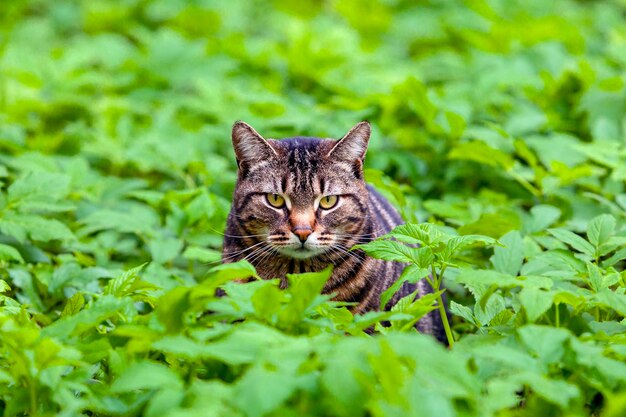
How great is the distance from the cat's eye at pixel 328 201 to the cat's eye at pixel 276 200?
152 mm

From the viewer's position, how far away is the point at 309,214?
3.36 m

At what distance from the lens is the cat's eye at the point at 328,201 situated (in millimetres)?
3422

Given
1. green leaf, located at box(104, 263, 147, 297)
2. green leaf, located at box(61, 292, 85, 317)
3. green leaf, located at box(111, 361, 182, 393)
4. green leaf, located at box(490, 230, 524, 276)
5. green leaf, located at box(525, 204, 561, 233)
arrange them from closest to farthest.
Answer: green leaf, located at box(111, 361, 182, 393) → green leaf, located at box(104, 263, 147, 297) → green leaf, located at box(61, 292, 85, 317) → green leaf, located at box(490, 230, 524, 276) → green leaf, located at box(525, 204, 561, 233)

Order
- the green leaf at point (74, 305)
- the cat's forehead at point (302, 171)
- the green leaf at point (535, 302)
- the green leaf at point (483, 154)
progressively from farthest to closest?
the green leaf at point (483, 154), the cat's forehead at point (302, 171), the green leaf at point (74, 305), the green leaf at point (535, 302)

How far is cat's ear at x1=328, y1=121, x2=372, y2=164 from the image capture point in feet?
11.4

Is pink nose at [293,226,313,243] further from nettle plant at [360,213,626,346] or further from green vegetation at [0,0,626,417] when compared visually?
nettle plant at [360,213,626,346]

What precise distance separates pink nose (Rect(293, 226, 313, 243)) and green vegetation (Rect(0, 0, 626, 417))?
29 cm

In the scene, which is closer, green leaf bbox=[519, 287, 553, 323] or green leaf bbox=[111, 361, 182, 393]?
green leaf bbox=[111, 361, 182, 393]

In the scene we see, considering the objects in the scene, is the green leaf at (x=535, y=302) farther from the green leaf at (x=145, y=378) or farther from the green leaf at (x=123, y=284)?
the green leaf at (x=123, y=284)

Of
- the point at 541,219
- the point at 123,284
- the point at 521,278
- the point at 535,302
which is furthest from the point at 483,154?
the point at 123,284

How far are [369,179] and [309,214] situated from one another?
0.36 m

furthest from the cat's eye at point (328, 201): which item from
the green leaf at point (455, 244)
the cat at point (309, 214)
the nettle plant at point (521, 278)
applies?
the green leaf at point (455, 244)

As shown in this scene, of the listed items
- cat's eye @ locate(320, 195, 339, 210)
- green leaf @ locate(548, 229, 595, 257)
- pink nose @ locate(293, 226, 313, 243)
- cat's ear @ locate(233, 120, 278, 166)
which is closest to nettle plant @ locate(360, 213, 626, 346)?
green leaf @ locate(548, 229, 595, 257)

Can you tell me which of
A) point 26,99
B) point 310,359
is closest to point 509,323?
point 310,359
